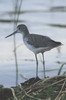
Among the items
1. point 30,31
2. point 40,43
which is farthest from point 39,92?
point 30,31

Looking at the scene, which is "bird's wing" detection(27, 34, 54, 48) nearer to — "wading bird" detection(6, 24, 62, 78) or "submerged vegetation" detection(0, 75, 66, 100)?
"wading bird" detection(6, 24, 62, 78)

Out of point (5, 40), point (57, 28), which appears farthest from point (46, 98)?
point (57, 28)

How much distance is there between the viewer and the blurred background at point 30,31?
839 cm

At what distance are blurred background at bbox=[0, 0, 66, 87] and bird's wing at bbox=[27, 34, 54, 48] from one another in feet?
1.26

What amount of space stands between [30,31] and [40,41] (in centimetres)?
246

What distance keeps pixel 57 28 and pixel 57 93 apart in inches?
213

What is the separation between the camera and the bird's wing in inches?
332

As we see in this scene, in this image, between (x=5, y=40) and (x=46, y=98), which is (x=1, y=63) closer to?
(x=5, y=40)

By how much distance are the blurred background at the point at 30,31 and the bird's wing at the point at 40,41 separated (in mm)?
384

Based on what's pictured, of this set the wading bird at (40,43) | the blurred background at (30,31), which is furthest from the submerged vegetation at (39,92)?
the wading bird at (40,43)

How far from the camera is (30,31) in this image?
11008 millimetres

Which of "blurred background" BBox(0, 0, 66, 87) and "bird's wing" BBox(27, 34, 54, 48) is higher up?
"bird's wing" BBox(27, 34, 54, 48)

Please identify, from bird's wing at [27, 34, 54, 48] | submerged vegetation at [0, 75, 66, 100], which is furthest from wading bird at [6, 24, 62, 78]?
submerged vegetation at [0, 75, 66, 100]

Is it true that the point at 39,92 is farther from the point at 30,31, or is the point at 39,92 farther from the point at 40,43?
the point at 30,31
